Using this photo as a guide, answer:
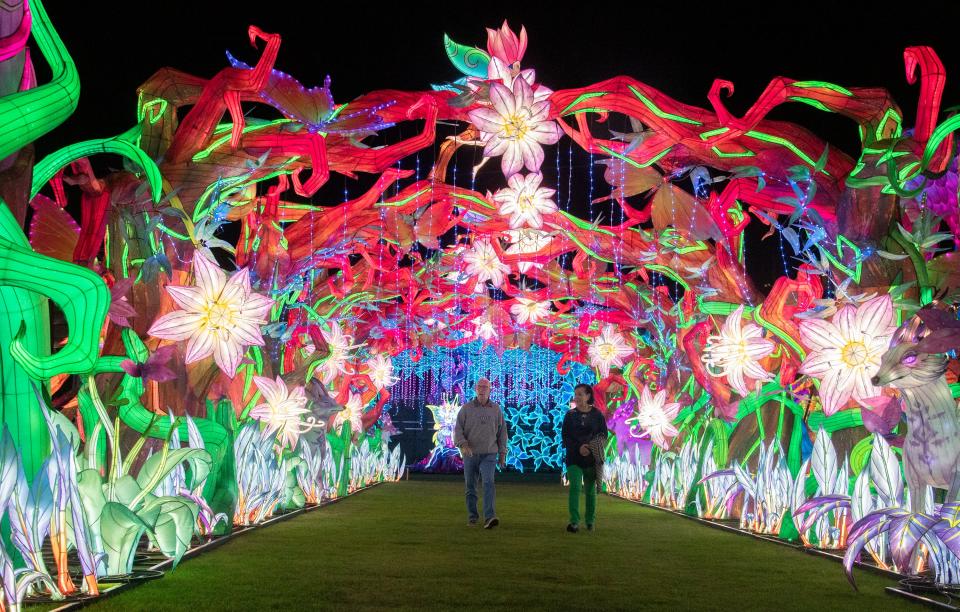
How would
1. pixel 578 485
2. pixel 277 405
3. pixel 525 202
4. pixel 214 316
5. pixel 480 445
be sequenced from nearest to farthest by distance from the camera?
pixel 214 316
pixel 578 485
pixel 480 445
pixel 277 405
pixel 525 202

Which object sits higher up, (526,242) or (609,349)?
(526,242)

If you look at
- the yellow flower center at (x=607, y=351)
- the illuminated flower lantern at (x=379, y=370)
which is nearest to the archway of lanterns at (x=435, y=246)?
the yellow flower center at (x=607, y=351)

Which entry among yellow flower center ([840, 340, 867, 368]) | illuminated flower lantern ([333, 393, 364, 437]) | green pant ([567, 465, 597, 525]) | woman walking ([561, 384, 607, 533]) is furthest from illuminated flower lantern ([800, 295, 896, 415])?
illuminated flower lantern ([333, 393, 364, 437])

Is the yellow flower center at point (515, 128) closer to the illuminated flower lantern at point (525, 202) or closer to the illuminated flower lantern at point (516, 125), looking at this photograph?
the illuminated flower lantern at point (516, 125)

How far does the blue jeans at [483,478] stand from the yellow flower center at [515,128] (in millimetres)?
2976

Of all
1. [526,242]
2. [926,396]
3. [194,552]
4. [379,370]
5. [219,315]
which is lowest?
[194,552]

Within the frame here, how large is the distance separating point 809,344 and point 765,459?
10.3ft

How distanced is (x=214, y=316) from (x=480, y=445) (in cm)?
349

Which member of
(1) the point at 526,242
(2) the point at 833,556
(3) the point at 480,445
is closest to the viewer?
(2) the point at 833,556

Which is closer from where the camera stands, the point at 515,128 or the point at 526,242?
the point at 515,128

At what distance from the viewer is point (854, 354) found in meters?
5.49

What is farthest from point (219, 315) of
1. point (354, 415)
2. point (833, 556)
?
point (354, 415)

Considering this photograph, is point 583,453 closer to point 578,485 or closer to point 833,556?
point 578,485

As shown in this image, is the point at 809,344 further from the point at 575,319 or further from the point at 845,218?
the point at 575,319
